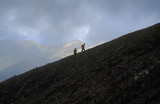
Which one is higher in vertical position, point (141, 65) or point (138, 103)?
point (141, 65)

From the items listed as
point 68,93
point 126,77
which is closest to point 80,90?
point 68,93

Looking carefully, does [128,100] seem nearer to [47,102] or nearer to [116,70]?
[116,70]

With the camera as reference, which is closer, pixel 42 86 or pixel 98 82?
pixel 98 82

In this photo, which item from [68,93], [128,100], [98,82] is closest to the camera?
[128,100]

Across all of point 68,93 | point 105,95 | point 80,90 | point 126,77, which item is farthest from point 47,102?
point 126,77

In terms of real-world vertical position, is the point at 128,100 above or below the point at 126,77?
below

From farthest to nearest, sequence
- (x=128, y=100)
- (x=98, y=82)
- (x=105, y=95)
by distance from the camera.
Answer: (x=98, y=82) → (x=105, y=95) → (x=128, y=100)

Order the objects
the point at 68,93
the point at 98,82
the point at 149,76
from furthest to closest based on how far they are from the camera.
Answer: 1. the point at 68,93
2. the point at 98,82
3. the point at 149,76

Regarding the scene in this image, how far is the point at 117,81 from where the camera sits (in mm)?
10500

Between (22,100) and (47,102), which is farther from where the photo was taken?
(22,100)

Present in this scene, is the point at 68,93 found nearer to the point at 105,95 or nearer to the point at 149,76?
the point at 105,95

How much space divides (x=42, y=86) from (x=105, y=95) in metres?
10.3

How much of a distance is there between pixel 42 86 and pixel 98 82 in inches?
336

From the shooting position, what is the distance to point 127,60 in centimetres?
1303
